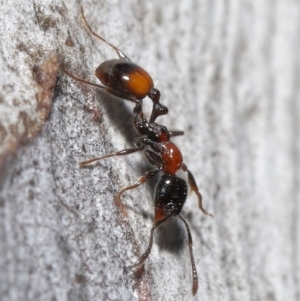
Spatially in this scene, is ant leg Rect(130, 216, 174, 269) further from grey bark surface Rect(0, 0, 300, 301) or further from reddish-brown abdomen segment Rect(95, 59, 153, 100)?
reddish-brown abdomen segment Rect(95, 59, 153, 100)

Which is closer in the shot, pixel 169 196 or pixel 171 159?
pixel 169 196

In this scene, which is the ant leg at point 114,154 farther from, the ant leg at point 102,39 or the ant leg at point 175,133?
the ant leg at point 102,39

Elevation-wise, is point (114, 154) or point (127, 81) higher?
point (127, 81)

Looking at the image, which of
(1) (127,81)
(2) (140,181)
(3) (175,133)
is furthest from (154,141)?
(2) (140,181)

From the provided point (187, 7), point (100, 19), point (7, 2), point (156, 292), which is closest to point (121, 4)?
point (100, 19)

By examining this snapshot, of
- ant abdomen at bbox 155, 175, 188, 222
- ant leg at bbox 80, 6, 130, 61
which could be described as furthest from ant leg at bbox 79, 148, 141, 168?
ant leg at bbox 80, 6, 130, 61

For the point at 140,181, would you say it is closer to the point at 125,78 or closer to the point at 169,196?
the point at 169,196

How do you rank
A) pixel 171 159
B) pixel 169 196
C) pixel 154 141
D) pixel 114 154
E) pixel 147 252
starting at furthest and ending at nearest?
pixel 154 141 → pixel 171 159 → pixel 169 196 → pixel 114 154 → pixel 147 252
